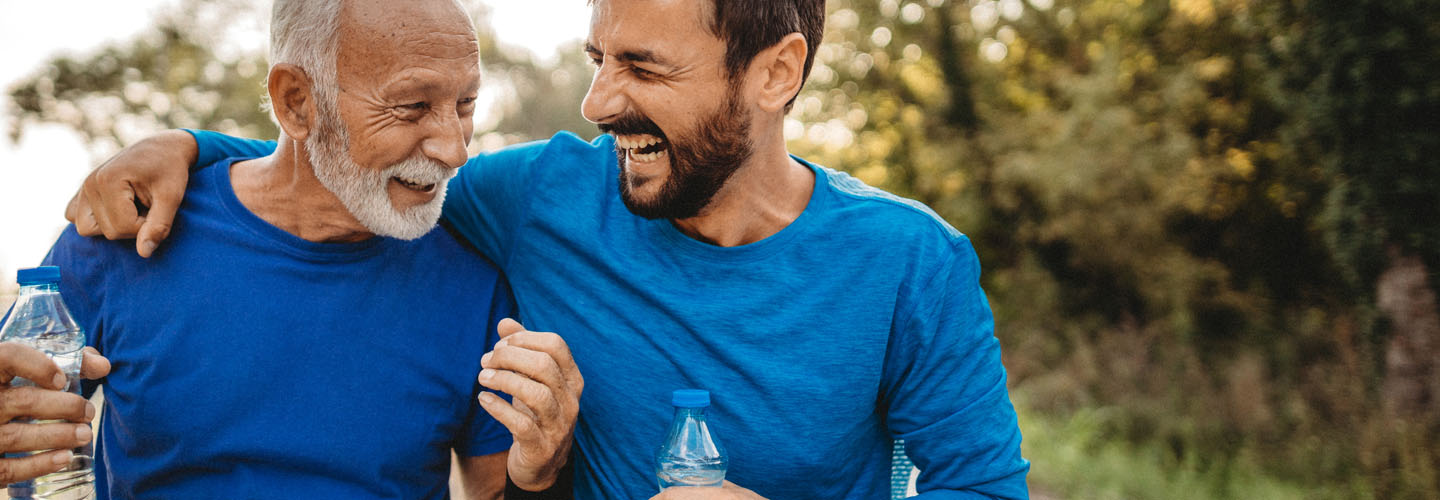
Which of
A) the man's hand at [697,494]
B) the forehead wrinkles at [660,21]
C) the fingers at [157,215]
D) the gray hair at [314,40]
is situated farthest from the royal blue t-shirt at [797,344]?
the fingers at [157,215]

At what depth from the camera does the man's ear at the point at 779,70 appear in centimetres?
231

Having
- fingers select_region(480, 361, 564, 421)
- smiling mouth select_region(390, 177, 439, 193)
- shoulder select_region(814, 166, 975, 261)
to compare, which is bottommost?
fingers select_region(480, 361, 564, 421)

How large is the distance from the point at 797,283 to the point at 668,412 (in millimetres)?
439

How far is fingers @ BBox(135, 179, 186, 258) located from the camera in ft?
7.32

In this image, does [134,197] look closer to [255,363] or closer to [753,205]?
[255,363]

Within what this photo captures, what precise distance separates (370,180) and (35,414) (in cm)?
84

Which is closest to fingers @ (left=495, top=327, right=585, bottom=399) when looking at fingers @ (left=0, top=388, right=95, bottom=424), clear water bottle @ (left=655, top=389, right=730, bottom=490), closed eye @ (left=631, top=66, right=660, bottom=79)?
clear water bottle @ (left=655, top=389, right=730, bottom=490)

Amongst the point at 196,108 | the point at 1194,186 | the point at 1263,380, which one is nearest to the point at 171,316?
the point at 1263,380

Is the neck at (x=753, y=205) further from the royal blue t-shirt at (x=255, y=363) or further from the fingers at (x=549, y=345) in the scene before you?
the royal blue t-shirt at (x=255, y=363)

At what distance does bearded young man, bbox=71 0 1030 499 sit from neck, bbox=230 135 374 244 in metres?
0.18

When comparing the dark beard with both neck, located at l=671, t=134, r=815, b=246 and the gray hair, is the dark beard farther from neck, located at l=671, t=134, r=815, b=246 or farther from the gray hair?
the gray hair

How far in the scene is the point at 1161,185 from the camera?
417 inches

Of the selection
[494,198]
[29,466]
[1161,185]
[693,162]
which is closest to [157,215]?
[29,466]

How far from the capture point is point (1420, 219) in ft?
23.7
